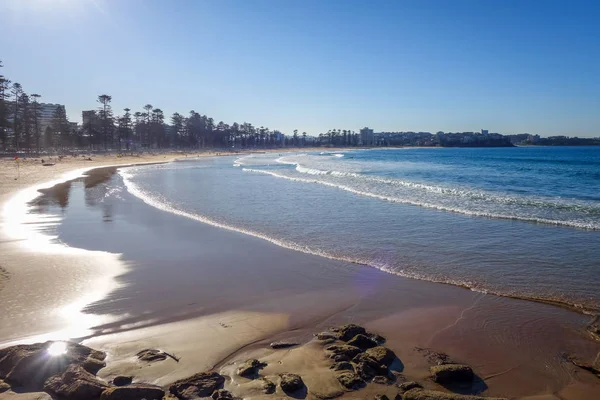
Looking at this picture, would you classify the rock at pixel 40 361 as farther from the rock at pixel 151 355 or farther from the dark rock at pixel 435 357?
the dark rock at pixel 435 357

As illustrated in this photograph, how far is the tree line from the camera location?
2749 inches

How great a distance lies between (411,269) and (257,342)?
438 centimetres

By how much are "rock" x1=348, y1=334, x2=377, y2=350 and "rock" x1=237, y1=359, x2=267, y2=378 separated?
4.00 ft

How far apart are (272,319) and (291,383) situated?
2016 mm

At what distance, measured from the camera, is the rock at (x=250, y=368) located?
183 inches

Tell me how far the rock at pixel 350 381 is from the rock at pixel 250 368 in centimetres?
95

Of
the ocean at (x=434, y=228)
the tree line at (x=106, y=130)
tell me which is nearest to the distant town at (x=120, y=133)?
the tree line at (x=106, y=130)

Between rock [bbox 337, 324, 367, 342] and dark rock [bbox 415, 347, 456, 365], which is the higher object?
rock [bbox 337, 324, 367, 342]

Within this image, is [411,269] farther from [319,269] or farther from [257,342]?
[257,342]

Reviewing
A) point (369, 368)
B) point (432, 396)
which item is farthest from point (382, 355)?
point (432, 396)

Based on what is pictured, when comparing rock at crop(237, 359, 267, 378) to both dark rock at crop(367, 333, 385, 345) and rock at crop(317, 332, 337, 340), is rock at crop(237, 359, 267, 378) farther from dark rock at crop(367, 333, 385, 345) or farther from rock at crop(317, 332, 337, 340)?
dark rock at crop(367, 333, 385, 345)

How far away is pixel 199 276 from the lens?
8.47 metres

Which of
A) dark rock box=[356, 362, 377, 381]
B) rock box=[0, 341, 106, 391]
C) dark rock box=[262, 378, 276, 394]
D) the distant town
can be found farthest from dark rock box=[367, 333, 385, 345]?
the distant town

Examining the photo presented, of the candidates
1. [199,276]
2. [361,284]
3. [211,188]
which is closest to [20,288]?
[199,276]
